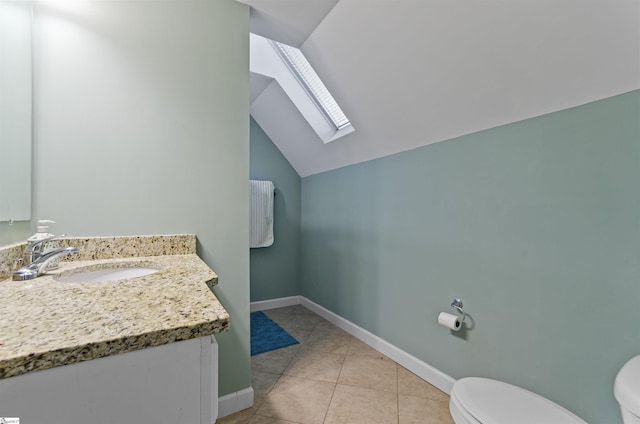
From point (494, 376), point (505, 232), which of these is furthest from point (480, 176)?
point (494, 376)

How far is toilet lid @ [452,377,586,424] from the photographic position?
0.96 metres

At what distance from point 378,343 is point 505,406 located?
1.21 meters

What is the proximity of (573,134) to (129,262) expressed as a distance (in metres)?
2.03

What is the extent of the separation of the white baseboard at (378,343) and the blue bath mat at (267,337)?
423 millimetres

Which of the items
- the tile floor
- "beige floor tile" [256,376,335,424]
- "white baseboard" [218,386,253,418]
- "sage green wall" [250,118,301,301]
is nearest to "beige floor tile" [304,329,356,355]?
the tile floor

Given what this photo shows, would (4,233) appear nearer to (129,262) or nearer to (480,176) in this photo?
(129,262)

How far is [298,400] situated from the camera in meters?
1.60

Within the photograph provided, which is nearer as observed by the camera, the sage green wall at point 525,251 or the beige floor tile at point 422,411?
the sage green wall at point 525,251

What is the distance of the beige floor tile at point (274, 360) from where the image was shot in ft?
6.35

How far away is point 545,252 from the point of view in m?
1.24

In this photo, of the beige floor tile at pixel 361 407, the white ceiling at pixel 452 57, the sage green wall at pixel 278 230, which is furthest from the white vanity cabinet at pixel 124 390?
the sage green wall at pixel 278 230

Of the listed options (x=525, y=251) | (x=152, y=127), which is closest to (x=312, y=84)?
(x=152, y=127)

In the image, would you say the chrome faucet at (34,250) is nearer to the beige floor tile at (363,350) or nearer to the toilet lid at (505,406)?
the toilet lid at (505,406)

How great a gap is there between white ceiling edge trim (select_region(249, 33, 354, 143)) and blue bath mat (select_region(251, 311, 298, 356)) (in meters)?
1.88
